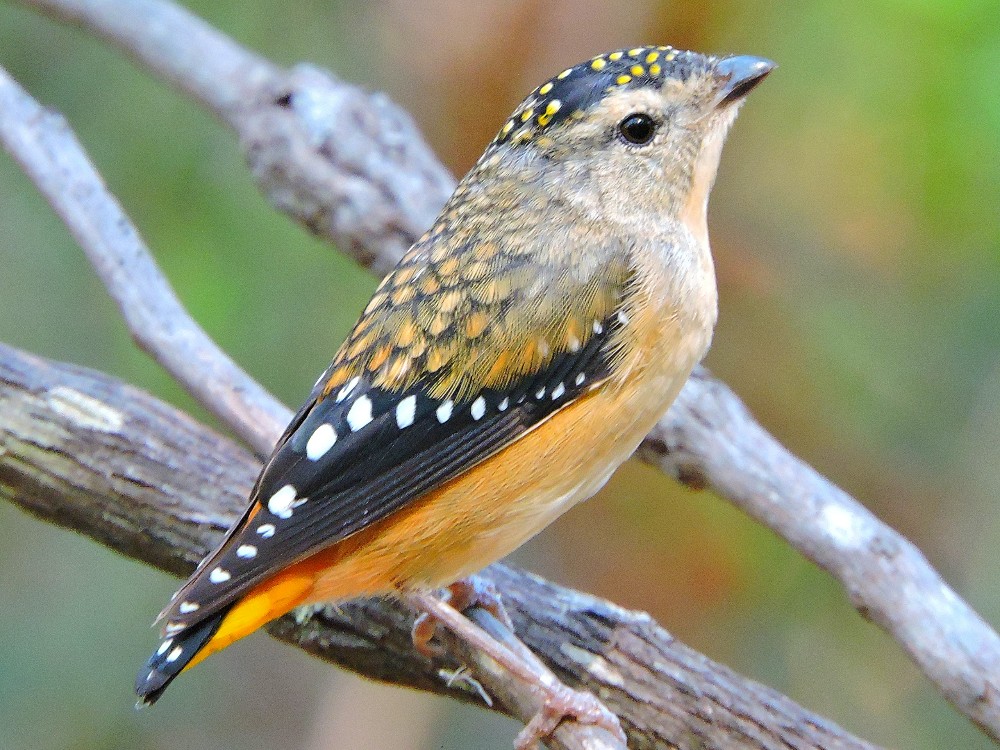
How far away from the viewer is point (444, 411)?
2193 mm

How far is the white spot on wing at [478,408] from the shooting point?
7.21 ft

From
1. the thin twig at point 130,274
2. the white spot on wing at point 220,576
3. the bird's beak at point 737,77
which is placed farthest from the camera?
the thin twig at point 130,274

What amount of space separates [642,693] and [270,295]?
265 cm

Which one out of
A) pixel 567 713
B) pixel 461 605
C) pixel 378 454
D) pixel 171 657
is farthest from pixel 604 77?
pixel 171 657

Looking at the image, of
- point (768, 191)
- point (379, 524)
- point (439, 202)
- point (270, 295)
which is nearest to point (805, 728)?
point (379, 524)

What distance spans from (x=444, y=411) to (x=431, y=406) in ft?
0.10

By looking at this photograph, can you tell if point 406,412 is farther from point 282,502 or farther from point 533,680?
point 533,680

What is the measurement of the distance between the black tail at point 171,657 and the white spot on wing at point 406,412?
0.52 m

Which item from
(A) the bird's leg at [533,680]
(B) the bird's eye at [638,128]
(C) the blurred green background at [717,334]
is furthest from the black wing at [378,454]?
(C) the blurred green background at [717,334]

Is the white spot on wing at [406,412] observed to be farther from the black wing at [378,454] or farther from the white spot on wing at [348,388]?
the white spot on wing at [348,388]

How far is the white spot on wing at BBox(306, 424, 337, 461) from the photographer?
2209mm

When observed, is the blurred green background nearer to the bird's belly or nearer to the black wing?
the bird's belly

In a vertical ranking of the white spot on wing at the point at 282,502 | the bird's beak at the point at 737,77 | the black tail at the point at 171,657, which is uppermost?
the bird's beak at the point at 737,77

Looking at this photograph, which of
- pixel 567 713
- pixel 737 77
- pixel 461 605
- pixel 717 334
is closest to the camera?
pixel 567 713
